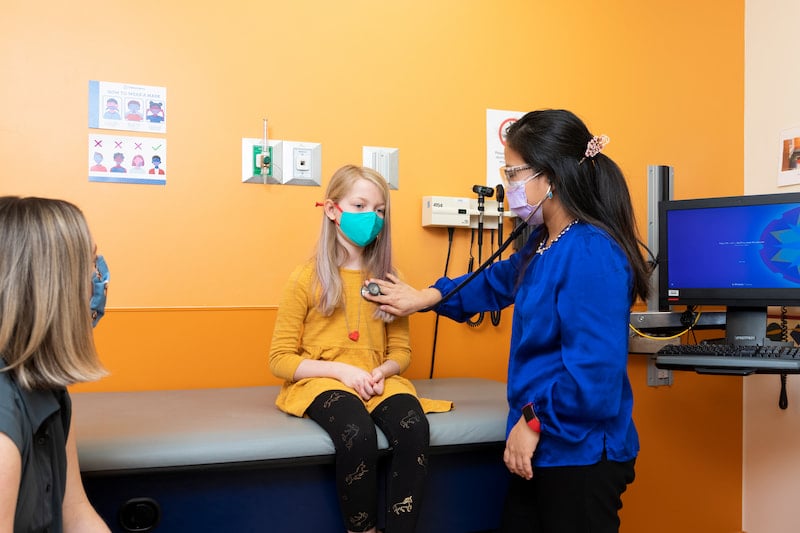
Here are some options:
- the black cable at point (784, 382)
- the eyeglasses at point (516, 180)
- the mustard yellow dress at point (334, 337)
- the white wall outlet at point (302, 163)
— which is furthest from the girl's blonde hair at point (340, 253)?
the black cable at point (784, 382)

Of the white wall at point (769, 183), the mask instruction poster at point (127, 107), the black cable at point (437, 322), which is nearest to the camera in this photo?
the mask instruction poster at point (127, 107)

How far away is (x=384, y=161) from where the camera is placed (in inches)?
93.7

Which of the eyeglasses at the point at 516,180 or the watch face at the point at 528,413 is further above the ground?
the eyeglasses at the point at 516,180

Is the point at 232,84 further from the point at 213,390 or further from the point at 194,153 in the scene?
the point at 213,390

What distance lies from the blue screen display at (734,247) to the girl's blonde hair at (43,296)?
1962mm

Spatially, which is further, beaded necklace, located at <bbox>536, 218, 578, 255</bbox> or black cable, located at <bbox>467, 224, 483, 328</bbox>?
black cable, located at <bbox>467, 224, 483, 328</bbox>

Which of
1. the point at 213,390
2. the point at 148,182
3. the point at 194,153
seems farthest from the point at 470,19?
the point at 213,390

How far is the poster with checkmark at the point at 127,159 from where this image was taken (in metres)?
2.10

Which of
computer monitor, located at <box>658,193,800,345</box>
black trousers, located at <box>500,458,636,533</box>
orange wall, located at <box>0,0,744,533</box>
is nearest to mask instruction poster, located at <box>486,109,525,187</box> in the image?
orange wall, located at <box>0,0,744,533</box>

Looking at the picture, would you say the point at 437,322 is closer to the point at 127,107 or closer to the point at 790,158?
the point at 127,107

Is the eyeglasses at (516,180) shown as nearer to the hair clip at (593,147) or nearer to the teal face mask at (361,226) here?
the hair clip at (593,147)

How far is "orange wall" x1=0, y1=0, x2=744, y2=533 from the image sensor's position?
82.7 inches

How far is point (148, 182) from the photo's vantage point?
2143 millimetres

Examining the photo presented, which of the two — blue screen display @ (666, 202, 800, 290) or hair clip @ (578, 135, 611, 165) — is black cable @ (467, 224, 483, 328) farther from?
hair clip @ (578, 135, 611, 165)
